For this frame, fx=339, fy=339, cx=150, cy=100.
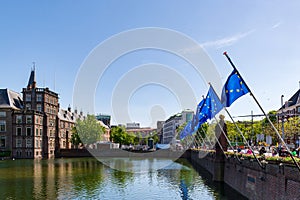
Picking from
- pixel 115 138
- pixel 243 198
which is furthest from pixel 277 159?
pixel 115 138

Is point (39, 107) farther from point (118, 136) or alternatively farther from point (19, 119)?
point (118, 136)

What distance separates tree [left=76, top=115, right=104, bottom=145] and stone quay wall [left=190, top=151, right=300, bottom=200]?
90223 millimetres

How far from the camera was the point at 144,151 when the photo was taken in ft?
430

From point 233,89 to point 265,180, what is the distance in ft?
24.3

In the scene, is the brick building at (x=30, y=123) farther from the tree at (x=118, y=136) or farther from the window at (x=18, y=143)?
the tree at (x=118, y=136)

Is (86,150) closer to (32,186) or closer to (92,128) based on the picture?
(92,128)

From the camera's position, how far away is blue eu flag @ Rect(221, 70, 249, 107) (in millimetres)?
25984

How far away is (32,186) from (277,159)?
99.2 feet

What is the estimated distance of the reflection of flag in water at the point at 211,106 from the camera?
1396 inches

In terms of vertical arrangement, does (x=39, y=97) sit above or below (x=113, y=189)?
above

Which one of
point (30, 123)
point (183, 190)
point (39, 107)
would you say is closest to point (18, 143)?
point (30, 123)

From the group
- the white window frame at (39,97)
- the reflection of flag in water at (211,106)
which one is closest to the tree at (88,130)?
the white window frame at (39,97)

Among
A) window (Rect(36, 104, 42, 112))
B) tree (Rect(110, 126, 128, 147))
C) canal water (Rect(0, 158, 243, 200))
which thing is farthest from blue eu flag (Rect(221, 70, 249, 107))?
tree (Rect(110, 126, 128, 147))

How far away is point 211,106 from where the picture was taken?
39281 millimetres
